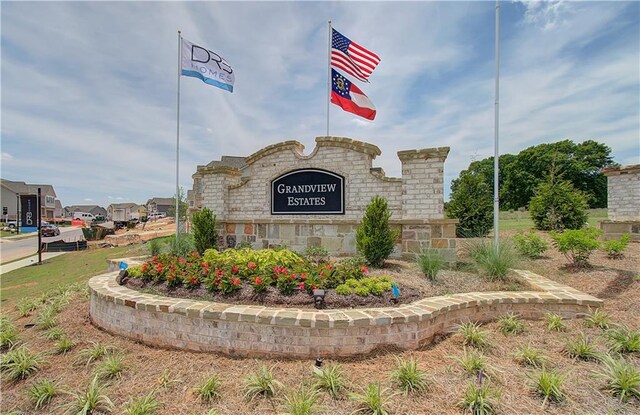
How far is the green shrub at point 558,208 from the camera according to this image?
11180mm

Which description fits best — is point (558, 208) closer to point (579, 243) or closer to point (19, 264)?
point (579, 243)

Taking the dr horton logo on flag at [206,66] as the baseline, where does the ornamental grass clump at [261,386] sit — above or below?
below

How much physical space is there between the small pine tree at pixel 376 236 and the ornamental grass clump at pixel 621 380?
3.87 meters

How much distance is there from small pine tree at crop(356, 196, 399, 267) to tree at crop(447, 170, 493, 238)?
6194 millimetres

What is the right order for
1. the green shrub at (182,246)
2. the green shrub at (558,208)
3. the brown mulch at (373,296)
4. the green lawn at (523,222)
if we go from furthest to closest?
the green lawn at (523,222), the green shrub at (558,208), the green shrub at (182,246), the brown mulch at (373,296)

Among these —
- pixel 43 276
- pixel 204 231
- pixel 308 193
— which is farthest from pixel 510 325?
pixel 43 276

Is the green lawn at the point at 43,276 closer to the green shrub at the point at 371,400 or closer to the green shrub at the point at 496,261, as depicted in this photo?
the green shrub at the point at 371,400

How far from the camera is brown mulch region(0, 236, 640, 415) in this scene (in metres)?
2.58

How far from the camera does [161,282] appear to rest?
192 inches

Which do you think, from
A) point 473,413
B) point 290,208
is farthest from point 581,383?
point 290,208

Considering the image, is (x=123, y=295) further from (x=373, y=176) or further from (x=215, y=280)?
(x=373, y=176)

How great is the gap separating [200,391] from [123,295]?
2268mm

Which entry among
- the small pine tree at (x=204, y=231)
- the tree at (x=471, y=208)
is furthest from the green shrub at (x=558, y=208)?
the small pine tree at (x=204, y=231)

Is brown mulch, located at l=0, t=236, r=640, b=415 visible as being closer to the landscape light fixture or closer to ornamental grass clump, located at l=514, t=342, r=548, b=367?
ornamental grass clump, located at l=514, t=342, r=548, b=367
